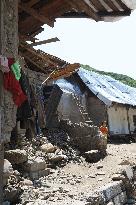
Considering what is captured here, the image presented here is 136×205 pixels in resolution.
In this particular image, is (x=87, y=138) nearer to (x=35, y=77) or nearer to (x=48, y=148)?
(x=48, y=148)

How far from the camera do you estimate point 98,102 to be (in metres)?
22.6

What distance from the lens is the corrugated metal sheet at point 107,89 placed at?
22250mm

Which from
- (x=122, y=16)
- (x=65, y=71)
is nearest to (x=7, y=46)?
(x=122, y=16)

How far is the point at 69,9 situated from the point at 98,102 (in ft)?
54.2

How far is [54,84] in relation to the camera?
60.7ft

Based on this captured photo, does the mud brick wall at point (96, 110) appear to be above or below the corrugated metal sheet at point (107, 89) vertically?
below

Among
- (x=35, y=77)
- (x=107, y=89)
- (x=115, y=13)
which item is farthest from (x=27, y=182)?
(x=107, y=89)

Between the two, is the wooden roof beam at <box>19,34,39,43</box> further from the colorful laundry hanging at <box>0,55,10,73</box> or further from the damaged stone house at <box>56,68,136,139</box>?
the damaged stone house at <box>56,68,136,139</box>

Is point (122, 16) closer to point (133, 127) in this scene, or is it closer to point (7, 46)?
point (7, 46)

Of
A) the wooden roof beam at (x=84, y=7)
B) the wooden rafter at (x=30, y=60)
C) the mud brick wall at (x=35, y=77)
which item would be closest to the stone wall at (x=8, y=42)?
the wooden roof beam at (x=84, y=7)

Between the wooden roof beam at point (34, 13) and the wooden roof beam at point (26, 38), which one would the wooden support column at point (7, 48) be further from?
the wooden roof beam at point (26, 38)

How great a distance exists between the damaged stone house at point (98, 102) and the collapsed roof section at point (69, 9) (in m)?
12.4

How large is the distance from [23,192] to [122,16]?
4195mm

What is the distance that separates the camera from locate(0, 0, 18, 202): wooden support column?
18.3 ft
